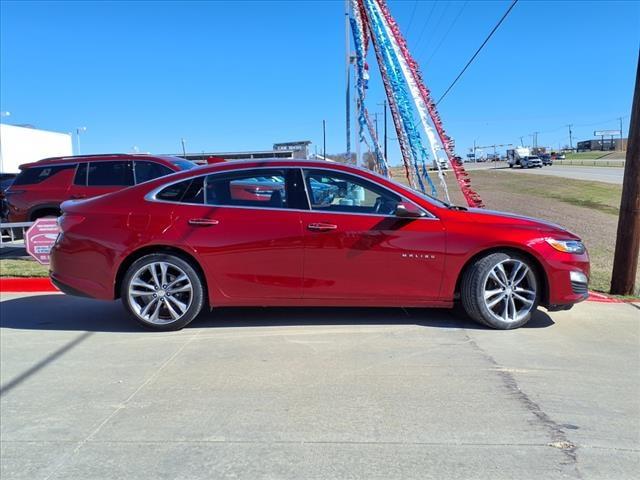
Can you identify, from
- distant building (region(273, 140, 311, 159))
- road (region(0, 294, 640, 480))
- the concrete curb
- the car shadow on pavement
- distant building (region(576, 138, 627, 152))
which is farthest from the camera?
distant building (region(576, 138, 627, 152))

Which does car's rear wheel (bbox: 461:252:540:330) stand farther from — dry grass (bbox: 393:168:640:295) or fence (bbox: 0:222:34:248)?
fence (bbox: 0:222:34:248)

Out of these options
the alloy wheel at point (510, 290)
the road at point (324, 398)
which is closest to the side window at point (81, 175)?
the road at point (324, 398)

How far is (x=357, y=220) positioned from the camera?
5121 millimetres

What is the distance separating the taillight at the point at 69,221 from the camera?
5.38 metres

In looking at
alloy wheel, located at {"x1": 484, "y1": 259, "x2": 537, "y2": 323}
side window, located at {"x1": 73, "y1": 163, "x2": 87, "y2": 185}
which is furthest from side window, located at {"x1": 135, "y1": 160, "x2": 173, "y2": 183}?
alloy wheel, located at {"x1": 484, "y1": 259, "x2": 537, "y2": 323}

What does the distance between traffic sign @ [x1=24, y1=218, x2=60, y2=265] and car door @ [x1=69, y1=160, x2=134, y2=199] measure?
4.99ft

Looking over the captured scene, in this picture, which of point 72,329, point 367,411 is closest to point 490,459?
point 367,411

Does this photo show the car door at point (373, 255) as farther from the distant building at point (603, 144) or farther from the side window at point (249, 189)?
the distant building at point (603, 144)

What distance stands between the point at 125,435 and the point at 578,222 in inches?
483

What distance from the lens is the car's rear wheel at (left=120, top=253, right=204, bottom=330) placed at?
5211 mm

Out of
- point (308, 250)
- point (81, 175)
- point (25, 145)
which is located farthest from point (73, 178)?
point (25, 145)

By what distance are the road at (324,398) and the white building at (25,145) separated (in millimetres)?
45750

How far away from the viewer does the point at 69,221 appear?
5426 millimetres

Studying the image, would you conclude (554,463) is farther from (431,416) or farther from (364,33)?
(364,33)
